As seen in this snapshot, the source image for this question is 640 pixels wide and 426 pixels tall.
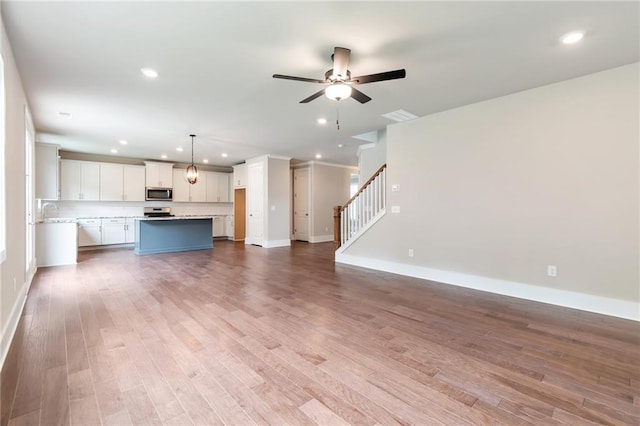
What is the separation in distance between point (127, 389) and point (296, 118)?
13.9 feet

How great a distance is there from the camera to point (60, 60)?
9.98ft

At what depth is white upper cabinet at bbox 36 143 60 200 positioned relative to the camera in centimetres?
600

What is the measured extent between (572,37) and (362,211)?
3.88 metres

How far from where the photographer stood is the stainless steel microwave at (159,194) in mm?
9070

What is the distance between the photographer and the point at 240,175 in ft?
32.3

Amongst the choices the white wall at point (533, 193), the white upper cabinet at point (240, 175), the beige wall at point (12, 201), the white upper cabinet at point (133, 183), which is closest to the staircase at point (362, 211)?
the white wall at point (533, 193)

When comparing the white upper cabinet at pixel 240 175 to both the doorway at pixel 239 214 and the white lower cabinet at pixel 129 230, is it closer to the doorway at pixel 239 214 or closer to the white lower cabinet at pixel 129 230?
the doorway at pixel 239 214

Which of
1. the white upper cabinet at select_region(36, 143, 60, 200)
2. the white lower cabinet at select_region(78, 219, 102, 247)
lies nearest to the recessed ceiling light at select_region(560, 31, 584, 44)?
the white upper cabinet at select_region(36, 143, 60, 200)

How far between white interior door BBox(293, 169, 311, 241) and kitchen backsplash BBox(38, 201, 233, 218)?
2590 mm

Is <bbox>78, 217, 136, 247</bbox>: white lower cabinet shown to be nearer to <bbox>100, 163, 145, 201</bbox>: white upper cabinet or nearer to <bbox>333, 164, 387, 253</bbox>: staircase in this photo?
<bbox>100, 163, 145, 201</bbox>: white upper cabinet

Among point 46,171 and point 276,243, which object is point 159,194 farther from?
point 276,243

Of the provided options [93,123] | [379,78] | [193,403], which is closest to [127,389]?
[193,403]

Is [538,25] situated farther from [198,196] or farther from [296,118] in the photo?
[198,196]

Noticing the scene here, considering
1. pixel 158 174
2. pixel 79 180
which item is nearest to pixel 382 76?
pixel 158 174
